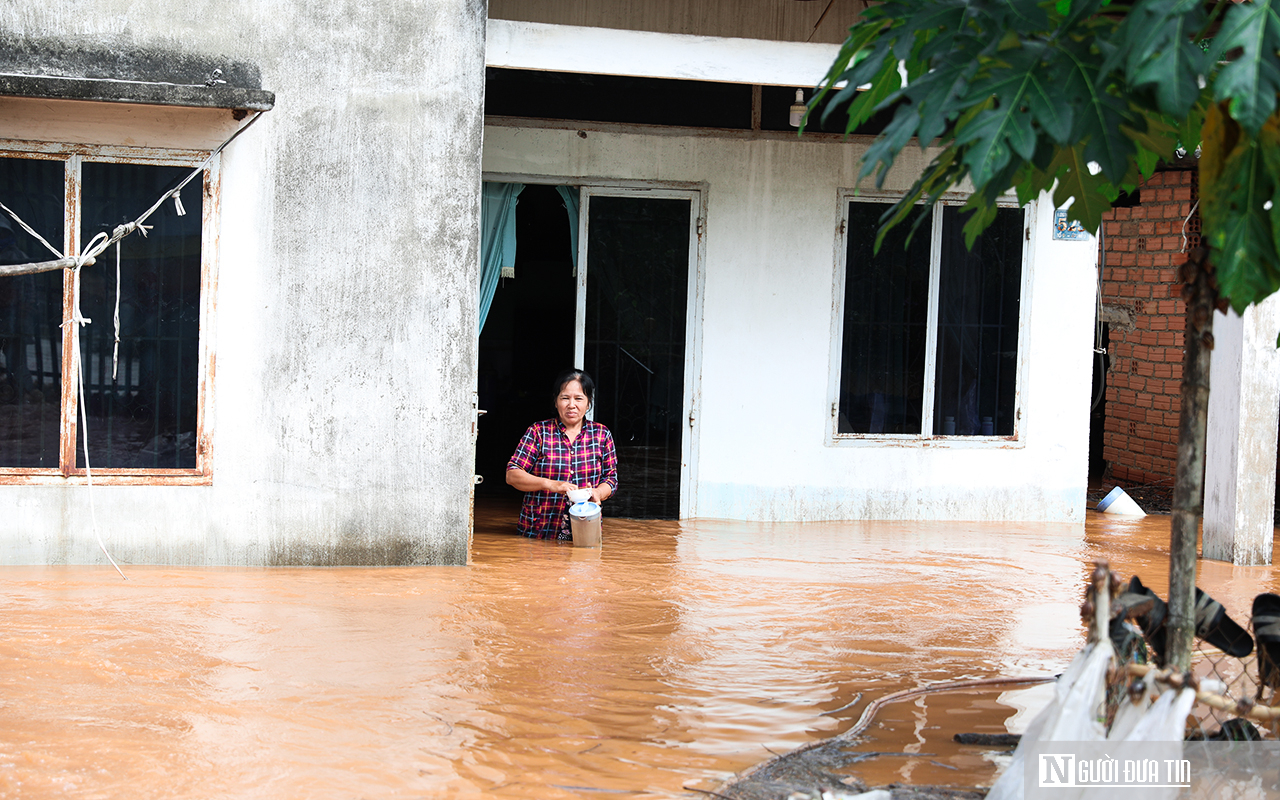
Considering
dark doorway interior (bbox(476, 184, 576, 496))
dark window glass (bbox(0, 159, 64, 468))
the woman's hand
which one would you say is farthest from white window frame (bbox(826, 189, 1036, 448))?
dark window glass (bbox(0, 159, 64, 468))

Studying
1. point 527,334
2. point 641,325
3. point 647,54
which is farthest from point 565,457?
point 527,334

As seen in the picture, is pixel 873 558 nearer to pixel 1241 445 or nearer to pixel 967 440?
pixel 967 440

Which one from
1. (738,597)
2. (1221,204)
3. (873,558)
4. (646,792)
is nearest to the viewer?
(1221,204)

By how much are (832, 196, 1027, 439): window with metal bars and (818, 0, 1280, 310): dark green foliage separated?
5.56 metres

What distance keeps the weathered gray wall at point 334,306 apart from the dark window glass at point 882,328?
10.8 feet

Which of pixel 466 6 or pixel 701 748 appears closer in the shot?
pixel 701 748

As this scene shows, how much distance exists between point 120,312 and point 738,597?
3.76 metres

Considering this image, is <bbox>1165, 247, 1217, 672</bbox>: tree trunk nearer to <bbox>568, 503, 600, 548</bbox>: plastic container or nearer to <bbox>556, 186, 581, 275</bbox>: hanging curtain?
<bbox>568, 503, 600, 548</bbox>: plastic container

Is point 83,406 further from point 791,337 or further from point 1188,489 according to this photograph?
point 1188,489

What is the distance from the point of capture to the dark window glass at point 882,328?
891 cm

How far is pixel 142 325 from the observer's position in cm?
659

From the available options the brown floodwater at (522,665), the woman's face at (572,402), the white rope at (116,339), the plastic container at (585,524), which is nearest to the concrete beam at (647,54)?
the woman's face at (572,402)

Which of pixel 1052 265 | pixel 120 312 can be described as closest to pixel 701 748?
pixel 120 312

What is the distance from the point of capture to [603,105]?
863cm
